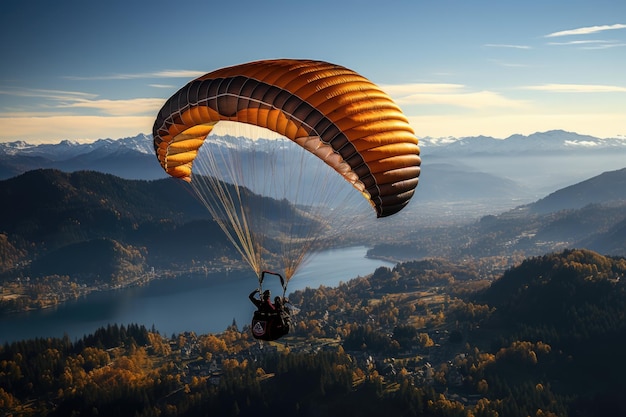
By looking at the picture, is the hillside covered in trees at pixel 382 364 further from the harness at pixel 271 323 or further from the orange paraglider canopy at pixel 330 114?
the orange paraglider canopy at pixel 330 114

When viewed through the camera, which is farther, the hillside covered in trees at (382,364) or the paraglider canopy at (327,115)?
the hillside covered in trees at (382,364)

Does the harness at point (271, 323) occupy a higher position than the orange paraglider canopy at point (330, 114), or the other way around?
the orange paraglider canopy at point (330, 114)

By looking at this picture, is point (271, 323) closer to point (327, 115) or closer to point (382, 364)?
point (327, 115)

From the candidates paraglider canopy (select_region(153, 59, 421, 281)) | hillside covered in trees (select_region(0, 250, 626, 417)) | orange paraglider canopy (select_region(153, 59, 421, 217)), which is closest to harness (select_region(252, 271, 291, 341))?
paraglider canopy (select_region(153, 59, 421, 281))

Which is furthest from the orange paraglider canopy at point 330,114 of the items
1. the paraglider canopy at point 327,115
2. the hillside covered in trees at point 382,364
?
the hillside covered in trees at point 382,364

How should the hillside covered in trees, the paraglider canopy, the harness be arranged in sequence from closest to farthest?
1. the paraglider canopy
2. the harness
3. the hillside covered in trees

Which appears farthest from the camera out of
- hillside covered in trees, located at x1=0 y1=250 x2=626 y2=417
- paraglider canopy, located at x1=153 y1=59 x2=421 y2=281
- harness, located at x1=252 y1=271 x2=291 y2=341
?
hillside covered in trees, located at x1=0 y1=250 x2=626 y2=417

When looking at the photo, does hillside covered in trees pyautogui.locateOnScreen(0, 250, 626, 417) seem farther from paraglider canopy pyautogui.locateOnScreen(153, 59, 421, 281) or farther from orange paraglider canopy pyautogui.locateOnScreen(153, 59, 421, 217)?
orange paraglider canopy pyautogui.locateOnScreen(153, 59, 421, 217)

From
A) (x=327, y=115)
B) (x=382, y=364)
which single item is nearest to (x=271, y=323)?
(x=327, y=115)
